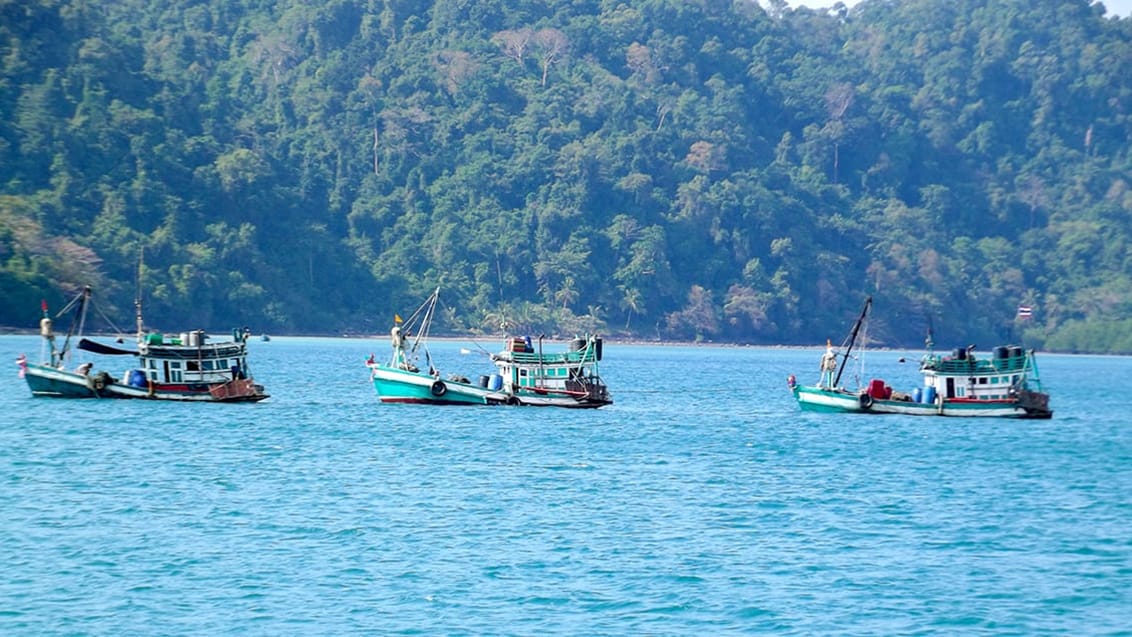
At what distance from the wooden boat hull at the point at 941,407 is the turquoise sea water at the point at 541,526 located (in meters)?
3.31

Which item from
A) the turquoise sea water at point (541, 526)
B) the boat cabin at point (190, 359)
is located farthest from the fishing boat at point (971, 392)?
the boat cabin at point (190, 359)

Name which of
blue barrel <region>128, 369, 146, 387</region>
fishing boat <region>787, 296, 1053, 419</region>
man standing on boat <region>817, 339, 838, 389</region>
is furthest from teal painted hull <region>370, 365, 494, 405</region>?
man standing on boat <region>817, 339, 838, 389</region>

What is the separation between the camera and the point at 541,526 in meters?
49.6

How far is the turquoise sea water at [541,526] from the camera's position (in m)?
38.5

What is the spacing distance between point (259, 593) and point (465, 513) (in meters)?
12.9

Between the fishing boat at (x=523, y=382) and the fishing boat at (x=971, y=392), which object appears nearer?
the fishing boat at (x=523, y=382)

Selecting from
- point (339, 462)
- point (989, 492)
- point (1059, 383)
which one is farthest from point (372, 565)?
point (1059, 383)

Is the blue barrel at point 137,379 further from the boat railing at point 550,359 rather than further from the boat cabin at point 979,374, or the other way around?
the boat cabin at point 979,374

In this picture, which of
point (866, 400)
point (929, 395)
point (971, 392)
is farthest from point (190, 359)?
point (971, 392)

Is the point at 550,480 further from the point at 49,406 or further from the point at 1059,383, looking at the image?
the point at 1059,383

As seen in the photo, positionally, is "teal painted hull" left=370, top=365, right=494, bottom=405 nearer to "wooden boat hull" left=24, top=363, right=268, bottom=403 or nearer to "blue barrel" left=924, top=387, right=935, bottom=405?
"wooden boat hull" left=24, top=363, right=268, bottom=403

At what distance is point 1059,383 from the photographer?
158m

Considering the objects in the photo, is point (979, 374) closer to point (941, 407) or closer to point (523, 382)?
point (941, 407)

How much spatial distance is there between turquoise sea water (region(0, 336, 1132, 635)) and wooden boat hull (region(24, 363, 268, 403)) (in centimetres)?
101
